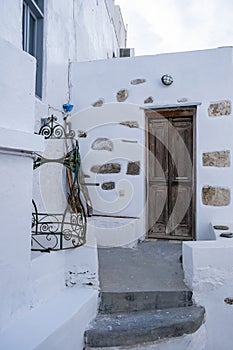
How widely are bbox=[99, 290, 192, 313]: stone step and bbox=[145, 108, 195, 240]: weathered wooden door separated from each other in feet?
5.67

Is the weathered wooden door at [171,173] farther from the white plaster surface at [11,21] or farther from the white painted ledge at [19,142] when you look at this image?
the white painted ledge at [19,142]

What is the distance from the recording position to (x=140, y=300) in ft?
7.58

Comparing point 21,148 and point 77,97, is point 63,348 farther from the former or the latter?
point 77,97

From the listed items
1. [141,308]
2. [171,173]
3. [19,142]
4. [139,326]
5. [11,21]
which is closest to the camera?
[19,142]

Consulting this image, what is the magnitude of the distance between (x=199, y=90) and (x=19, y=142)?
285 cm

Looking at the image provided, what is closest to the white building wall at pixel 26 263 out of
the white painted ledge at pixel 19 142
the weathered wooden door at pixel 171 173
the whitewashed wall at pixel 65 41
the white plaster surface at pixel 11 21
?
the white painted ledge at pixel 19 142

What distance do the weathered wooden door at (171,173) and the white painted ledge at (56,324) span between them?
2.07m

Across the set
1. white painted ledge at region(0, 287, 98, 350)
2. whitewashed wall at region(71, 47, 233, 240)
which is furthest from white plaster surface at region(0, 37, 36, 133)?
whitewashed wall at region(71, 47, 233, 240)

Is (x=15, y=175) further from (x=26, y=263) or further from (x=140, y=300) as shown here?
(x=140, y=300)

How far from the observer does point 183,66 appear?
13.0 ft

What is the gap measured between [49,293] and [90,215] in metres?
2.23

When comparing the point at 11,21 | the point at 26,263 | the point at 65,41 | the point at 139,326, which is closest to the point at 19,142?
the point at 26,263

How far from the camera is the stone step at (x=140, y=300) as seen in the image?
89.9 inches

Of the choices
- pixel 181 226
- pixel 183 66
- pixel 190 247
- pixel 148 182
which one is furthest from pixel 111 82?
pixel 190 247
